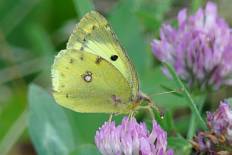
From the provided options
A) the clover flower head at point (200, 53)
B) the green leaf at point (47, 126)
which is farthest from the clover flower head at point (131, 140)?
the clover flower head at point (200, 53)

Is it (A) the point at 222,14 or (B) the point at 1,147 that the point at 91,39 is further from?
(A) the point at 222,14

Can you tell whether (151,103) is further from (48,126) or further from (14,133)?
(14,133)

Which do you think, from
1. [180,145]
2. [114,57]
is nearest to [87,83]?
[114,57]

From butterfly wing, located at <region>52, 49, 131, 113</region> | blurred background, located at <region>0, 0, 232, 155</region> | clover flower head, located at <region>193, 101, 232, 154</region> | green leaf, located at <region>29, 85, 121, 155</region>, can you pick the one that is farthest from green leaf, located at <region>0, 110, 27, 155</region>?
clover flower head, located at <region>193, 101, 232, 154</region>

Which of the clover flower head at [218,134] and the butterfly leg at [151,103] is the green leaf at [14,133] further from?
the clover flower head at [218,134]

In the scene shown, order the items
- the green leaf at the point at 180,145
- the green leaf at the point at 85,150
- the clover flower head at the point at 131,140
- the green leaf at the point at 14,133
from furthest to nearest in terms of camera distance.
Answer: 1. the green leaf at the point at 14,133
2. the green leaf at the point at 85,150
3. the green leaf at the point at 180,145
4. the clover flower head at the point at 131,140

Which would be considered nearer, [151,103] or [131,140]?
[131,140]

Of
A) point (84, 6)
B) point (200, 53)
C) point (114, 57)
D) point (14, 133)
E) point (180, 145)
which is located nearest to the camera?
point (180, 145)
